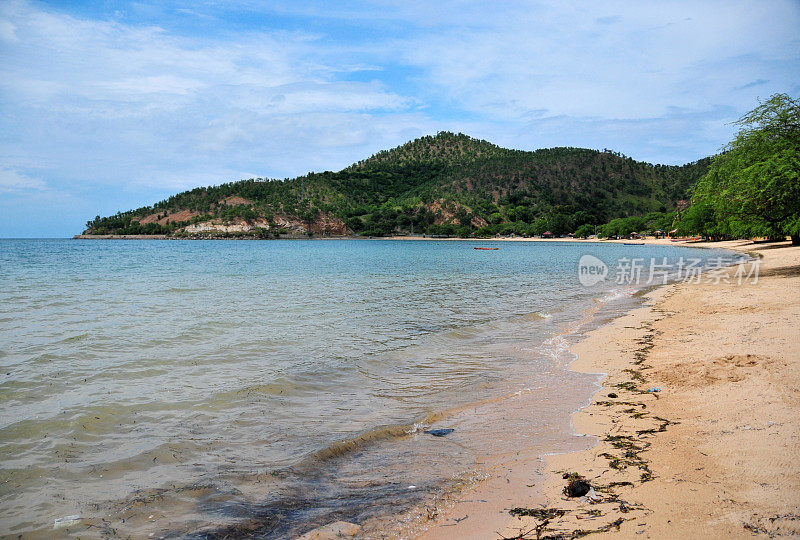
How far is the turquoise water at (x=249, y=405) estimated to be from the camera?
4.47 metres

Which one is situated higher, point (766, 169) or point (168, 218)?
point (168, 218)

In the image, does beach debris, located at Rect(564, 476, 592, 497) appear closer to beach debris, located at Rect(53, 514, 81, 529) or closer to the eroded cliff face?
beach debris, located at Rect(53, 514, 81, 529)

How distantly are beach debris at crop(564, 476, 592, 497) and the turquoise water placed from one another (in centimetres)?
120

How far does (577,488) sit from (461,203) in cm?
16293

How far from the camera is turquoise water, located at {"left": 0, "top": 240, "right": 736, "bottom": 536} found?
4469 mm

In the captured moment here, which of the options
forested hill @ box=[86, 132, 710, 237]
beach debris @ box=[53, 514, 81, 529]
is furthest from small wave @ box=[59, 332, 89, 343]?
forested hill @ box=[86, 132, 710, 237]

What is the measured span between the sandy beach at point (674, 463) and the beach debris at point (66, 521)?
3.09 metres

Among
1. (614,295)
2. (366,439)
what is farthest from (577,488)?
(614,295)

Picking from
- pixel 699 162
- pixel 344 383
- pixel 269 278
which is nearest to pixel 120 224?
pixel 269 278

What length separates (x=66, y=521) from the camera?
4133 mm

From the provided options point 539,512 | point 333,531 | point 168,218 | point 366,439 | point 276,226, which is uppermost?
point 168,218

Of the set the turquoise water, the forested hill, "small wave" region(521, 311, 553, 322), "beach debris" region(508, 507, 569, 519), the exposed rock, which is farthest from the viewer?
the exposed rock

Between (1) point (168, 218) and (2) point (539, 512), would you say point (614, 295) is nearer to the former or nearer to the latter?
(2) point (539, 512)

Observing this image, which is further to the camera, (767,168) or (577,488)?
(767,168)
